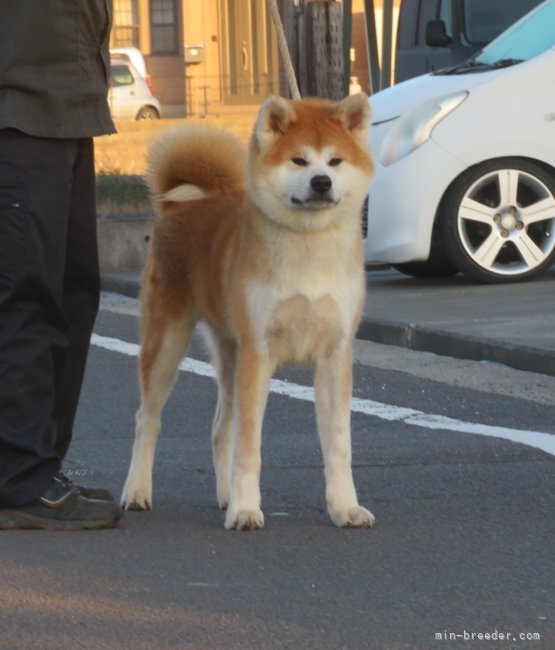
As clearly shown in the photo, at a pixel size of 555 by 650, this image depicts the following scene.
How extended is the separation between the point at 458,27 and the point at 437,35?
82cm

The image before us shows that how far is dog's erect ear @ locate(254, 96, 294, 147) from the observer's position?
5.38 m

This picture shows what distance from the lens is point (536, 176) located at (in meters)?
11.3

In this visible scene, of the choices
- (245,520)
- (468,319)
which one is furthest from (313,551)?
(468,319)

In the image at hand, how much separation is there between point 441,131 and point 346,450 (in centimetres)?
614

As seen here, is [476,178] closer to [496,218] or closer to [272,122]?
[496,218]

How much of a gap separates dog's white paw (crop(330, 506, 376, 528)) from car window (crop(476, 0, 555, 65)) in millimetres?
6899

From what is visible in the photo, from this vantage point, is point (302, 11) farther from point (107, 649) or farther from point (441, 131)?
point (107, 649)

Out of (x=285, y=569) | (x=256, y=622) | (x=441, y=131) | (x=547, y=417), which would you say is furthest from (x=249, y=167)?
(x=441, y=131)

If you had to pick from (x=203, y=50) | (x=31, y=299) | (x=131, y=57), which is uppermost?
(x=31, y=299)

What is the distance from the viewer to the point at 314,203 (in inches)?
208

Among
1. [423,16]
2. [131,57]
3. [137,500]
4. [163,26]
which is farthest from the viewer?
[163,26]

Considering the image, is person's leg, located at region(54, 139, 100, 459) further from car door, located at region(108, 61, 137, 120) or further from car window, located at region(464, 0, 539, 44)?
car door, located at region(108, 61, 137, 120)

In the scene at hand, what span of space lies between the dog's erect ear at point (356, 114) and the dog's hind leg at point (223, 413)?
941mm

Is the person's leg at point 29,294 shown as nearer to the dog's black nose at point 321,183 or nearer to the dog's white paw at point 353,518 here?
the dog's black nose at point 321,183
